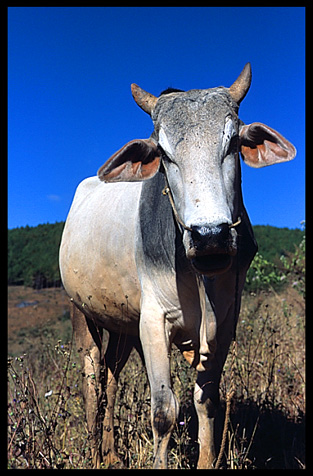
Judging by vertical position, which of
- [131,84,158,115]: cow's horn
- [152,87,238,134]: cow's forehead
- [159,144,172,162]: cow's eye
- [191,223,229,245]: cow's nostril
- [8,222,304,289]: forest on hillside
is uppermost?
[8,222,304,289]: forest on hillside

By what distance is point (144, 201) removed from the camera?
3445 mm

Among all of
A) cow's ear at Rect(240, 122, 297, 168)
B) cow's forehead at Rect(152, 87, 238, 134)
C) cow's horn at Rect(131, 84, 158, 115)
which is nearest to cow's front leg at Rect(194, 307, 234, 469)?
cow's ear at Rect(240, 122, 297, 168)

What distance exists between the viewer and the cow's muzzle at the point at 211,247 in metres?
2.25

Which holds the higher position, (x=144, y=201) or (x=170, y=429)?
(x=144, y=201)

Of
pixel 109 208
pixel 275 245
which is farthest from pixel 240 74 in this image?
pixel 275 245

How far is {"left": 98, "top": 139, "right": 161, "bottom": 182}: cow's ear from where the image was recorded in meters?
2.86

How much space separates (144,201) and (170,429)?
1567 mm

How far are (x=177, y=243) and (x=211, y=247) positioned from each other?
30.1 inches

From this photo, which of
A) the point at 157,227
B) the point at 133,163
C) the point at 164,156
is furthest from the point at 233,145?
the point at 157,227

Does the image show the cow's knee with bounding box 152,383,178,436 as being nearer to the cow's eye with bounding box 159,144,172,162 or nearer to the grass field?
the grass field

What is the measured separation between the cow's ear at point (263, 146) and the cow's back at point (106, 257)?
42.0 inches

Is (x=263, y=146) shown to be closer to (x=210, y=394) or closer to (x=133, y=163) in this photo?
(x=133, y=163)

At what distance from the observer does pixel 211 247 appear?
2289mm
